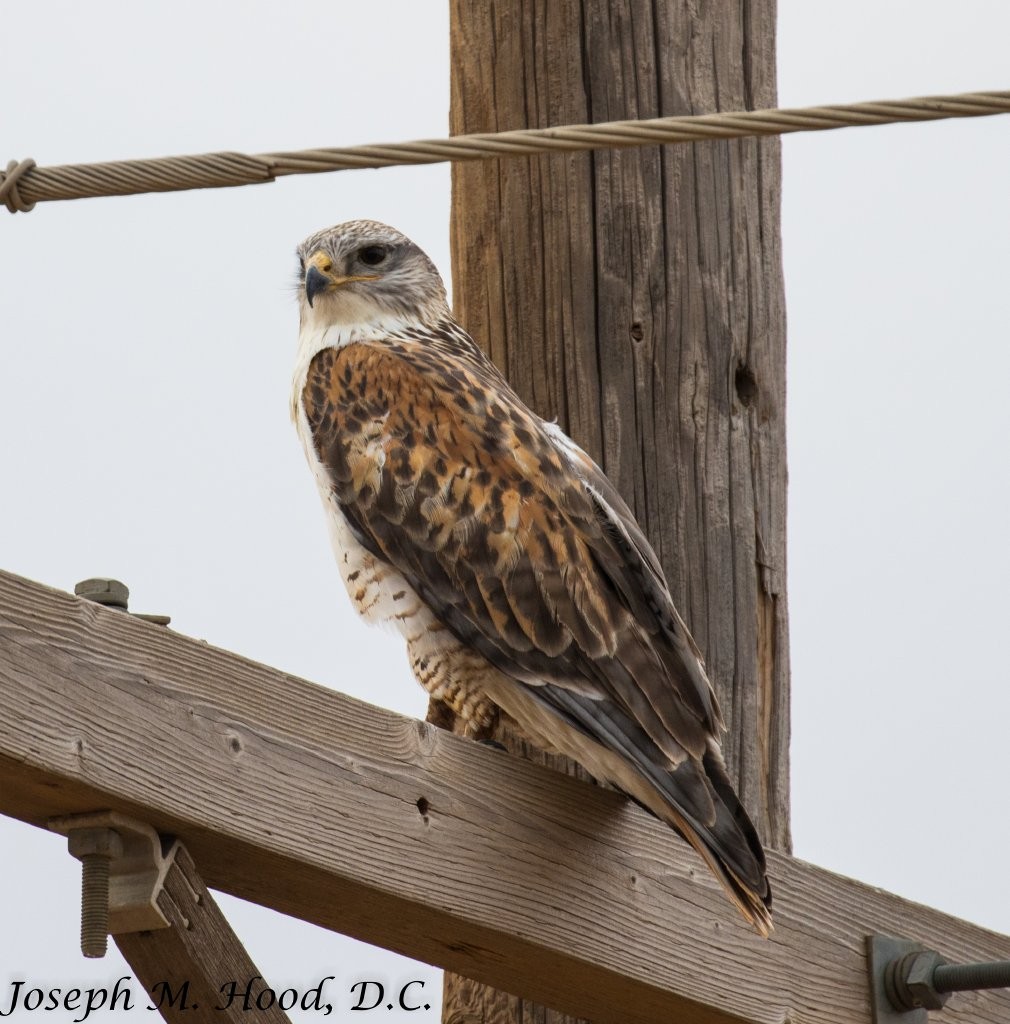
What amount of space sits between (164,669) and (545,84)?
2016mm

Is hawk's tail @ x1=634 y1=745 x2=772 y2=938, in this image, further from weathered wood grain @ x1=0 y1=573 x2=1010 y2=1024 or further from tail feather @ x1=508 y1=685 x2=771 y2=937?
weathered wood grain @ x1=0 y1=573 x2=1010 y2=1024

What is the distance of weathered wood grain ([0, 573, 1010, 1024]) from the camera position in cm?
288

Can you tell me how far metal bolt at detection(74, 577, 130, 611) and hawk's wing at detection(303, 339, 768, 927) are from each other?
1.06 m

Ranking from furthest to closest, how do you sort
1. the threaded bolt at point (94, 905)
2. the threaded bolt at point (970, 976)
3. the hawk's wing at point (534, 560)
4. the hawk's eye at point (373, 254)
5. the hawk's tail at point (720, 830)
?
the hawk's eye at point (373, 254) → the threaded bolt at point (970, 976) → the hawk's wing at point (534, 560) → the hawk's tail at point (720, 830) → the threaded bolt at point (94, 905)

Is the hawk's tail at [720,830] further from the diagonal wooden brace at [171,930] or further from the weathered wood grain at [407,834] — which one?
the diagonal wooden brace at [171,930]

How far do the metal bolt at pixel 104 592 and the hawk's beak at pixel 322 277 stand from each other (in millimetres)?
2049

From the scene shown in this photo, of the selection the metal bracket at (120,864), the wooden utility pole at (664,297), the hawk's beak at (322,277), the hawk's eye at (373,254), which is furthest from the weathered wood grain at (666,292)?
the metal bracket at (120,864)

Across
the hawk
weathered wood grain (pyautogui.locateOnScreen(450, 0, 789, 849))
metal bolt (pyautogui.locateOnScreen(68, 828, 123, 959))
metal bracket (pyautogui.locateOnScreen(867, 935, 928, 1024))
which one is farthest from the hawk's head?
metal bolt (pyautogui.locateOnScreen(68, 828, 123, 959))

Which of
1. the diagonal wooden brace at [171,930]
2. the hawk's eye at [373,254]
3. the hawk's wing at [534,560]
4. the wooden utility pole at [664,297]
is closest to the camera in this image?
the diagonal wooden brace at [171,930]

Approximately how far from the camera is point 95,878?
293 cm

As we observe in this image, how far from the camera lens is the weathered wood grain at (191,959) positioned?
3021mm

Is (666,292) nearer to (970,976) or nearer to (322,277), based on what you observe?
(322,277)

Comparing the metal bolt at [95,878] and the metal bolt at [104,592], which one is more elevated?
the metal bolt at [104,592]

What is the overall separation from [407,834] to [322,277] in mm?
2063
